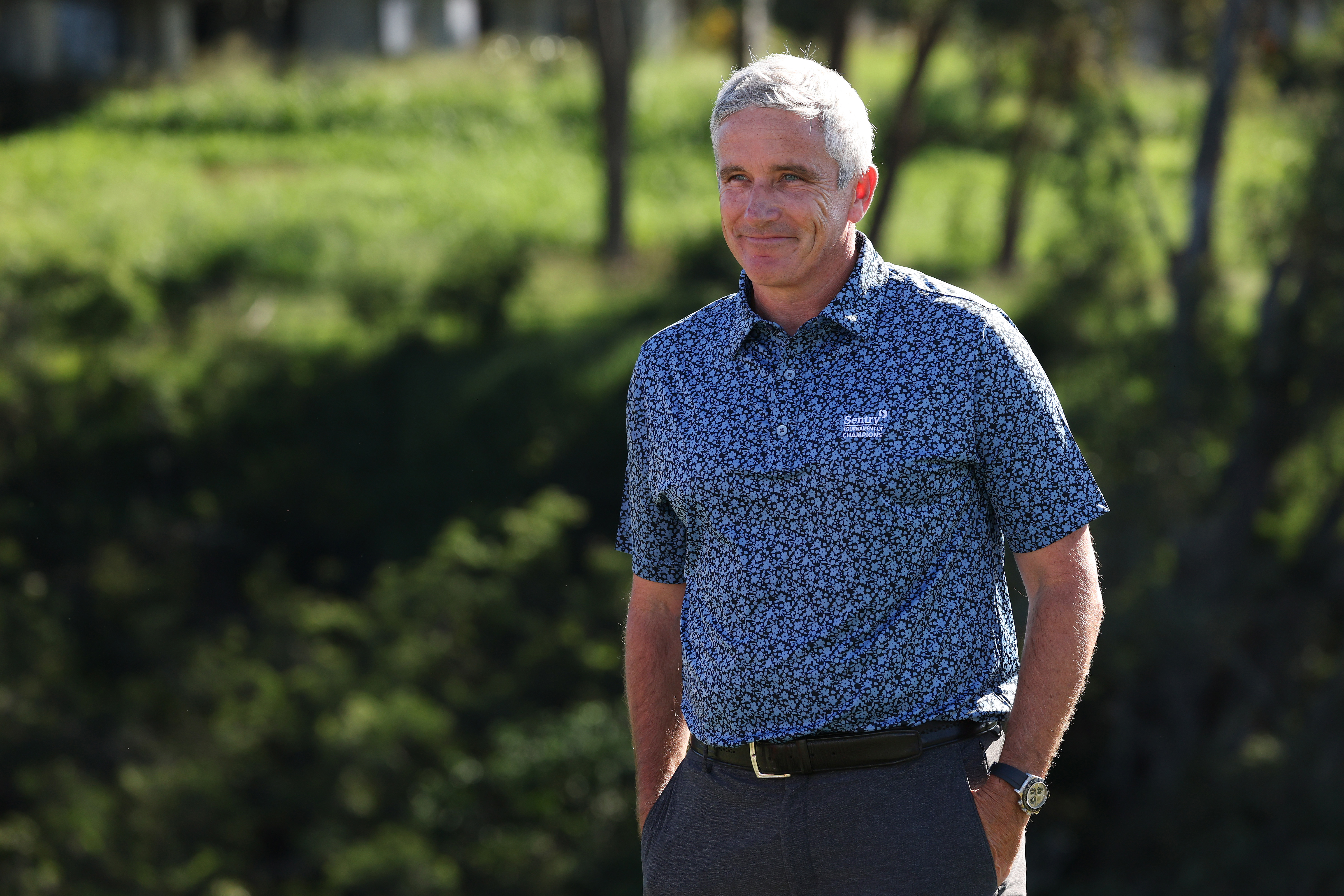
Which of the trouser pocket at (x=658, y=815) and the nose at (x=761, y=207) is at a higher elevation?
the nose at (x=761, y=207)

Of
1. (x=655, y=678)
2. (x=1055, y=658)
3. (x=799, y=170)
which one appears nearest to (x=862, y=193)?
(x=799, y=170)

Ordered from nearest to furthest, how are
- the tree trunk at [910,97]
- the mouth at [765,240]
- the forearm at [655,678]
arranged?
the mouth at [765,240] → the forearm at [655,678] → the tree trunk at [910,97]

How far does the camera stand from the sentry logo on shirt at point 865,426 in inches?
78.5

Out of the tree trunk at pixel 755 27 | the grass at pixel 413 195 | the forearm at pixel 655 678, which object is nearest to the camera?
the forearm at pixel 655 678

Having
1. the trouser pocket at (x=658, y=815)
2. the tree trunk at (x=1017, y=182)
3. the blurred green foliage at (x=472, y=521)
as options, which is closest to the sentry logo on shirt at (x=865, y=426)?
the trouser pocket at (x=658, y=815)

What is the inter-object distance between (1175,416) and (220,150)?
47.1ft

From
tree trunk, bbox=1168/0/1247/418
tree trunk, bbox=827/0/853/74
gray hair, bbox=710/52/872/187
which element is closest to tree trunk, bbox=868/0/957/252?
tree trunk, bbox=827/0/853/74

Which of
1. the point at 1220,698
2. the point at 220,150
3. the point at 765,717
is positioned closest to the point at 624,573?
the point at 1220,698

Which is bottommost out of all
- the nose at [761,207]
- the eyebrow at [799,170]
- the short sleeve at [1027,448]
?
the short sleeve at [1027,448]

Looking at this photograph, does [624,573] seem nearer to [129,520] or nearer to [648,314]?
[648,314]

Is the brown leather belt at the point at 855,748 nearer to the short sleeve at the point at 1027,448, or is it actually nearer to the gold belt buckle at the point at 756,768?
the gold belt buckle at the point at 756,768

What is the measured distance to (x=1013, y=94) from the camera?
15.0 metres

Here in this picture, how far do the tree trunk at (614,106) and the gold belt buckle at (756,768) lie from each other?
14.9 meters

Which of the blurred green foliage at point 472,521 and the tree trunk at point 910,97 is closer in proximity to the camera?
the blurred green foliage at point 472,521
